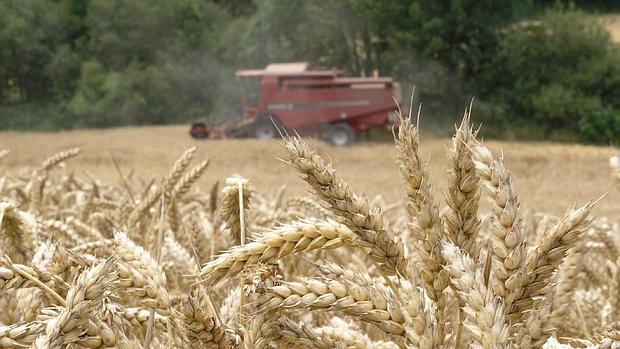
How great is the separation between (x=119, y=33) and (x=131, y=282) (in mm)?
23518

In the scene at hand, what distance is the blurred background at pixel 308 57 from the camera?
19.5 metres

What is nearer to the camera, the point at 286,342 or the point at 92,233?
the point at 286,342

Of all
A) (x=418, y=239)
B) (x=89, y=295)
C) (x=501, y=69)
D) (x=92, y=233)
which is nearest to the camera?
(x=89, y=295)

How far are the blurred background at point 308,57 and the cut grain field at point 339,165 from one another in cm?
264

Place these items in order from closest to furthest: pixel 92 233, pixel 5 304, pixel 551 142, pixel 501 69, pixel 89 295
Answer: pixel 89 295 → pixel 5 304 → pixel 92 233 → pixel 551 142 → pixel 501 69

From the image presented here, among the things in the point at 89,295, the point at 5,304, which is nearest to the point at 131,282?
the point at 89,295

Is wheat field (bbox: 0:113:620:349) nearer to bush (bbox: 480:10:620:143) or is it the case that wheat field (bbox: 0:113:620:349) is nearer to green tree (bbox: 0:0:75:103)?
bush (bbox: 480:10:620:143)

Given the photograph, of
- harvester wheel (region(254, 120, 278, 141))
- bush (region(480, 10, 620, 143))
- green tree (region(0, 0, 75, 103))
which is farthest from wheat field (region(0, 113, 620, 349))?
green tree (region(0, 0, 75, 103))

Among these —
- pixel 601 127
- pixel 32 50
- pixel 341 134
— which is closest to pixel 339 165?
pixel 341 134

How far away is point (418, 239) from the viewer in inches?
25.9

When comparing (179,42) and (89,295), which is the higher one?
(89,295)

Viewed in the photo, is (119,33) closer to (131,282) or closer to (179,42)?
(179,42)

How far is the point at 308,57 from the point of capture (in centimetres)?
2216

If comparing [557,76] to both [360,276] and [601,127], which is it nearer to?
[601,127]
